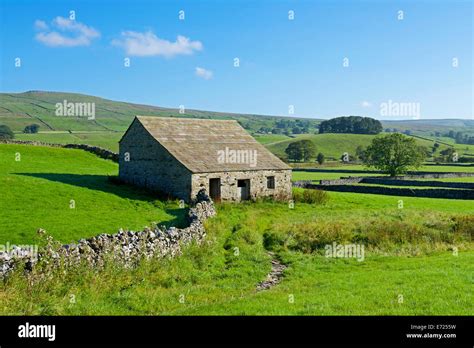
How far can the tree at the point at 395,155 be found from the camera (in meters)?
72.1

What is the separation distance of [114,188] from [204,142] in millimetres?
8056

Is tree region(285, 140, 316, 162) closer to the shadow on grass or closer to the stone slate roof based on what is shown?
the stone slate roof

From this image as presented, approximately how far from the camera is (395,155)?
72.6 m

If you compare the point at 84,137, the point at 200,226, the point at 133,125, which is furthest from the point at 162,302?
the point at 84,137

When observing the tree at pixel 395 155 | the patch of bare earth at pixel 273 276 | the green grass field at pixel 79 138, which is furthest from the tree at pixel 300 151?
the patch of bare earth at pixel 273 276

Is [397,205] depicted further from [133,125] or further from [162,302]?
[162,302]

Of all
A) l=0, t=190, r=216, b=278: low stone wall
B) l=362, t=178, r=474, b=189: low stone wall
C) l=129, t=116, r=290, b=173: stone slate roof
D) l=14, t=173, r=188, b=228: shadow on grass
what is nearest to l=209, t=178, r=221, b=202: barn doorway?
l=129, t=116, r=290, b=173: stone slate roof

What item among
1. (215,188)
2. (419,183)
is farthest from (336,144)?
(215,188)

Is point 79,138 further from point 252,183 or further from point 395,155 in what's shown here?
point 252,183

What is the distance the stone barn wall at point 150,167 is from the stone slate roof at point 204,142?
0.55m

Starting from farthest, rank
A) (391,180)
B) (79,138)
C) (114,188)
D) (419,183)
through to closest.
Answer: (79,138), (391,180), (419,183), (114,188)

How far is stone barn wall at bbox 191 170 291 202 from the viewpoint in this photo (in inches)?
1262

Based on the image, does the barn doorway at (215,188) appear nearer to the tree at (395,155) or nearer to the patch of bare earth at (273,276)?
the patch of bare earth at (273,276)

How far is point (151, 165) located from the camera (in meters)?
34.6
